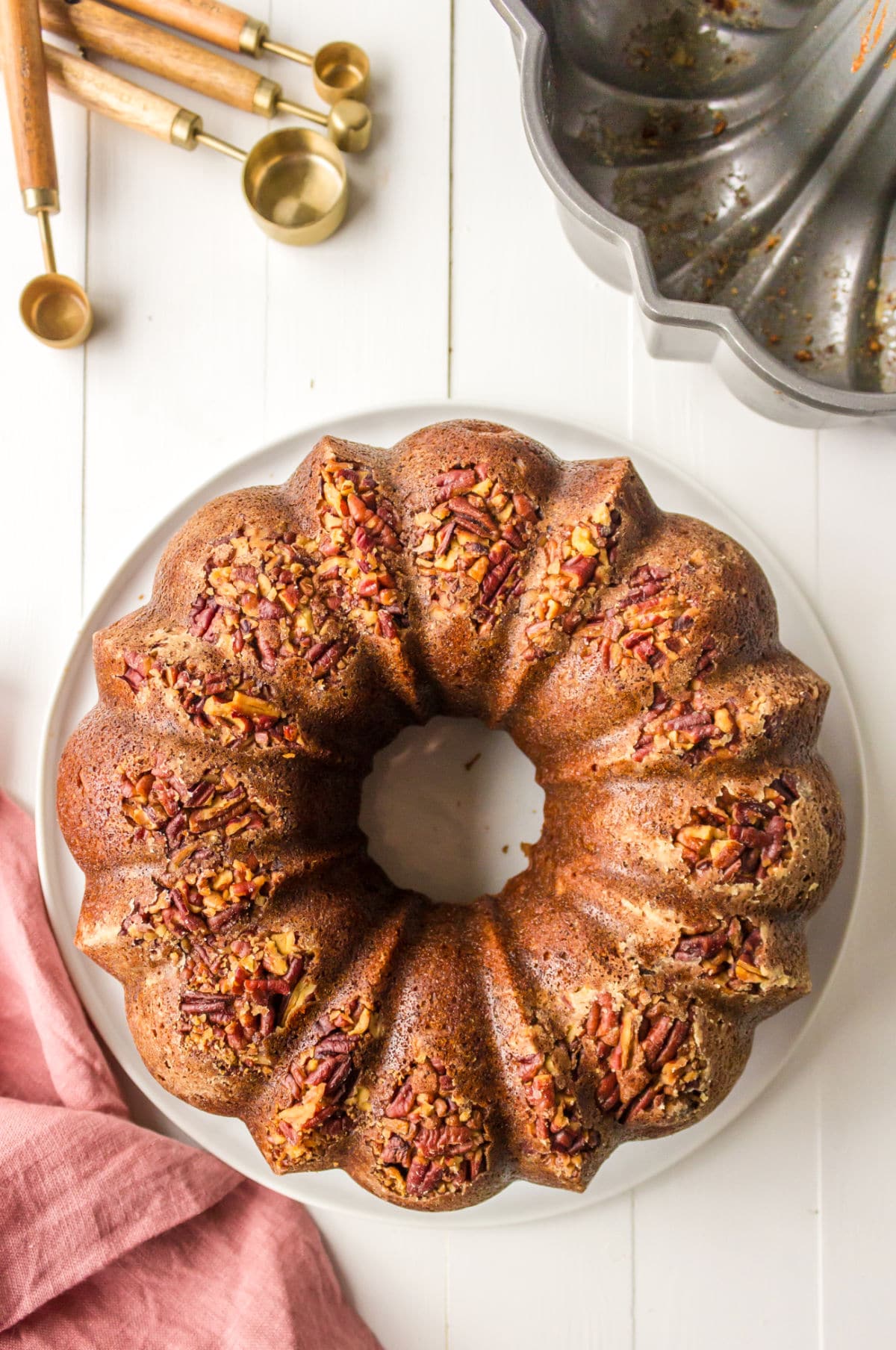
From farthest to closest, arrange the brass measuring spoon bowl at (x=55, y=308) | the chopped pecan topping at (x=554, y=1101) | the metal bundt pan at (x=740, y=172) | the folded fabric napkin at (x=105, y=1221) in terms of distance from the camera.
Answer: the brass measuring spoon bowl at (x=55, y=308)
the metal bundt pan at (x=740, y=172)
the folded fabric napkin at (x=105, y=1221)
the chopped pecan topping at (x=554, y=1101)

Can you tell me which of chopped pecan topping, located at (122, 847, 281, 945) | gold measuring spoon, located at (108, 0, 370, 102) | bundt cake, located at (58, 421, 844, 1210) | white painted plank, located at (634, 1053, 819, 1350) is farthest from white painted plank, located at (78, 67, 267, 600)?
white painted plank, located at (634, 1053, 819, 1350)

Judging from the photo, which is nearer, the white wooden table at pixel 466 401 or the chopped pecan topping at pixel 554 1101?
the chopped pecan topping at pixel 554 1101

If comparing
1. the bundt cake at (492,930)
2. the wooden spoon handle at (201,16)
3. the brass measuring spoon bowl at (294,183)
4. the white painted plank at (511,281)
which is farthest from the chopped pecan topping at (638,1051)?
the wooden spoon handle at (201,16)

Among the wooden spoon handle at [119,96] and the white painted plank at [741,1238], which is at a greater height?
the wooden spoon handle at [119,96]

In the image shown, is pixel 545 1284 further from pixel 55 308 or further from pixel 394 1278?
pixel 55 308

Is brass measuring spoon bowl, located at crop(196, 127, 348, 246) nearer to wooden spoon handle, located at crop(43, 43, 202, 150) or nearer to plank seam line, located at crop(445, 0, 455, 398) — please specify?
wooden spoon handle, located at crop(43, 43, 202, 150)

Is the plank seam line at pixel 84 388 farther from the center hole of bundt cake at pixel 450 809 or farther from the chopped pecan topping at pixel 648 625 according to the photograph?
the chopped pecan topping at pixel 648 625
